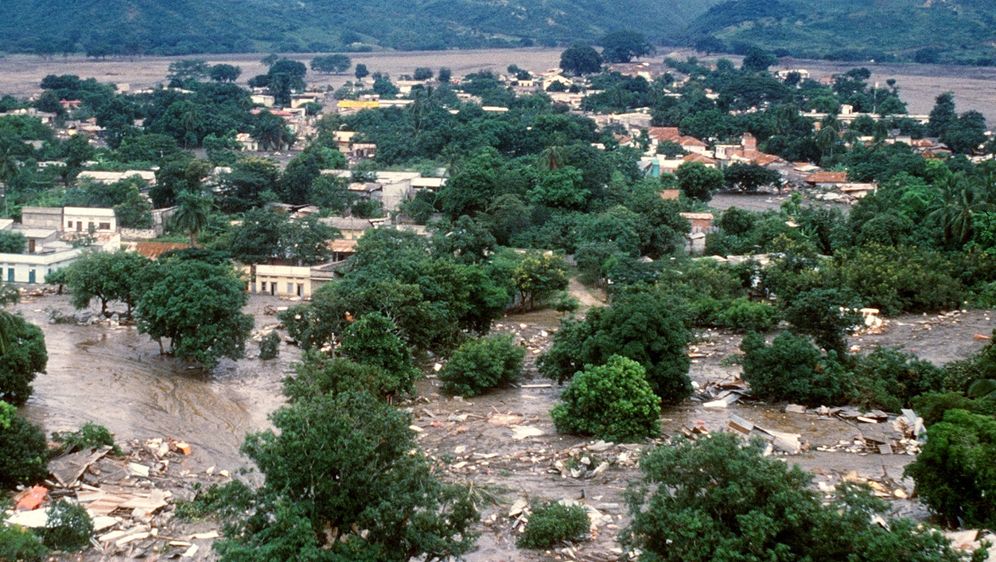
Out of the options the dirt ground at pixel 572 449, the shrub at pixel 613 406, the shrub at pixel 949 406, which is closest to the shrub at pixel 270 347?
the dirt ground at pixel 572 449

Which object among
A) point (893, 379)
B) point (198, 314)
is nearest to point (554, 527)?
point (893, 379)

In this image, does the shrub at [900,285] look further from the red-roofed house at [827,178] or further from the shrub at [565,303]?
the red-roofed house at [827,178]

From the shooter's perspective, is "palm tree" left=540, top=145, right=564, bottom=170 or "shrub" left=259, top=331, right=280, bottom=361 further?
"palm tree" left=540, top=145, right=564, bottom=170

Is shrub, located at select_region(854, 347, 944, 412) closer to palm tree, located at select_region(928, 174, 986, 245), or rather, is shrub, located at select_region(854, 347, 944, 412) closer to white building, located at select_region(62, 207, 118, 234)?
palm tree, located at select_region(928, 174, 986, 245)

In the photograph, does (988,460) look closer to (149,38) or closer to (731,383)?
(731,383)

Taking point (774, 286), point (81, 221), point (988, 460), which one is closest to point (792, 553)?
point (988, 460)

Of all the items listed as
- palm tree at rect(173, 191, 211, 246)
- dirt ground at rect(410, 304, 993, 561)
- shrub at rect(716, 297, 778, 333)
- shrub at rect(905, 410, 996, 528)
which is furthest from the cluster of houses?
shrub at rect(905, 410, 996, 528)
